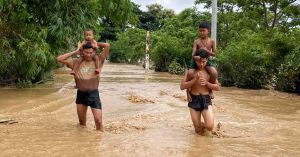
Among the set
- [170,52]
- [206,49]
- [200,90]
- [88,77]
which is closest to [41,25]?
[88,77]

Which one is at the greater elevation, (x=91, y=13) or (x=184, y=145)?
(x=91, y=13)

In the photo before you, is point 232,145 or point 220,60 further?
point 220,60

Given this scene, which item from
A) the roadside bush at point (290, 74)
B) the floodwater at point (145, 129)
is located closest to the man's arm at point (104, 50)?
the floodwater at point (145, 129)

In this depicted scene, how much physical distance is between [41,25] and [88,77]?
275 inches

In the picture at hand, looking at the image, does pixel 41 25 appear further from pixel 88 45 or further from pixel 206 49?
pixel 206 49

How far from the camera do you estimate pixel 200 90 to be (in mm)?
7449

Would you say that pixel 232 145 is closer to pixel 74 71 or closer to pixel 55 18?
pixel 74 71

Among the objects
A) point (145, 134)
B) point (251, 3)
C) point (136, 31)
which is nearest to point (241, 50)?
point (251, 3)

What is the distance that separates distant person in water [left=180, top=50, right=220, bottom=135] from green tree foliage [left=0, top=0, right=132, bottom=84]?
6189mm

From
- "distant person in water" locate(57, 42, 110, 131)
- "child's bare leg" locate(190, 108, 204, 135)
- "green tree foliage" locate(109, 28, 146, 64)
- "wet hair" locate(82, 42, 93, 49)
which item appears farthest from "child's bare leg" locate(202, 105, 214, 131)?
"green tree foliage" locate(109, 28, 146, 64)

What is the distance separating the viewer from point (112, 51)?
57781 mm

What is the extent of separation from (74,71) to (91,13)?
6.73 metres

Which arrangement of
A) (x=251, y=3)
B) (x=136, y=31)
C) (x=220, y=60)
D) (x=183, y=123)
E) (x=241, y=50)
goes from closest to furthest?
(x=183, y=123)
(x=241, y=50)
(x=220, y=60)
(x=251, y=3)
(x=136, y=31)

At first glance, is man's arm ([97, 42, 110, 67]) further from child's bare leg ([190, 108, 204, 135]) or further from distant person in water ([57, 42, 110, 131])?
child's bare leg ([190, 108, 204, 135])
